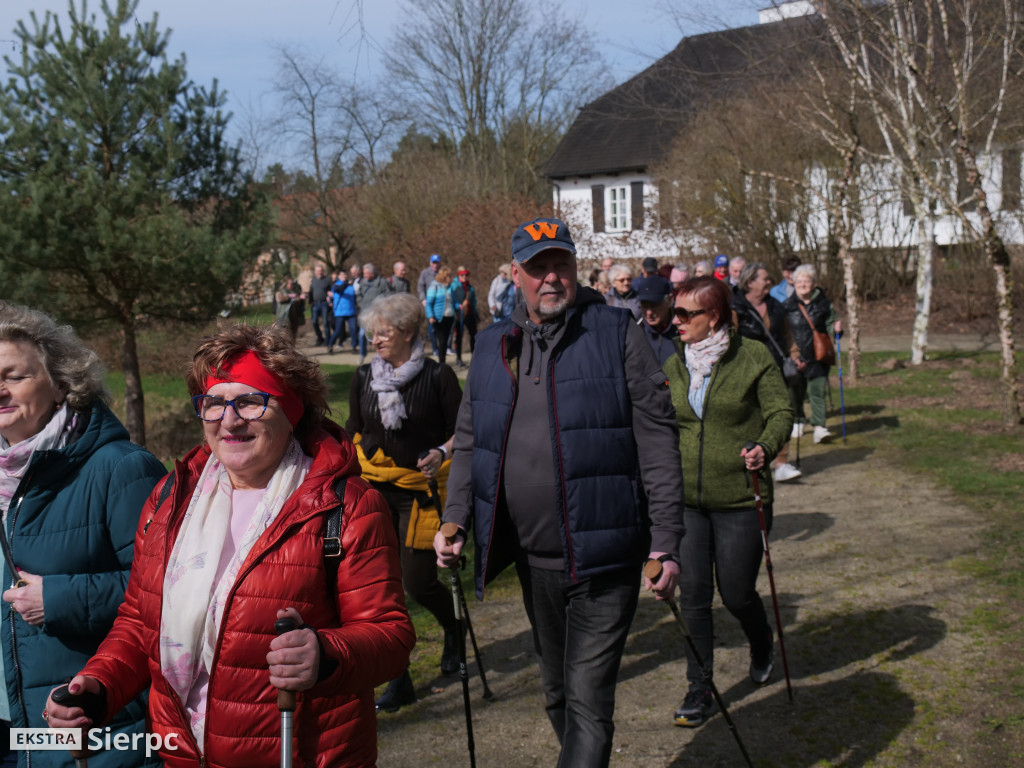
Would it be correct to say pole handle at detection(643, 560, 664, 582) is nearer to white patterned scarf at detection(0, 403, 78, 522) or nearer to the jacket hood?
the jacket hood

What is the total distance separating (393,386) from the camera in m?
5.00

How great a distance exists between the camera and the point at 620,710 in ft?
15.8

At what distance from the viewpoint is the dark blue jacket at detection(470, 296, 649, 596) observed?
3.38 meters

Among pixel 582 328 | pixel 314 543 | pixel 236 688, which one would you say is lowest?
pixel 236 688

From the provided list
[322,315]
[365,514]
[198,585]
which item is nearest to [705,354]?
[365,514]

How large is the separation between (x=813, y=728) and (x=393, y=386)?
2651 mm

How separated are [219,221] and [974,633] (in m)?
15.4

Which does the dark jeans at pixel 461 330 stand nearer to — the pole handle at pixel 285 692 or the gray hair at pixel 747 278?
the gray hair at pixel 747 278

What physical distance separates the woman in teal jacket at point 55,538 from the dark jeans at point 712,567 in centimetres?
262

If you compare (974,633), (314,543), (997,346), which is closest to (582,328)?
(314,543)

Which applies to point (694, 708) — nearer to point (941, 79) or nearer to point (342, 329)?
point (941, 79)

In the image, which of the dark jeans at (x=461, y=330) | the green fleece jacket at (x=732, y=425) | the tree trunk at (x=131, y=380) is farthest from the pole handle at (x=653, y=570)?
the tree trunk at (x=131, y=380)

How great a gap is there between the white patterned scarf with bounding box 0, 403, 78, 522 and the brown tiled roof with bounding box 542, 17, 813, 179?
992 cm

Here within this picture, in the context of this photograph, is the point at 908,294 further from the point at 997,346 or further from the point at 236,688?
the point at 236,688
